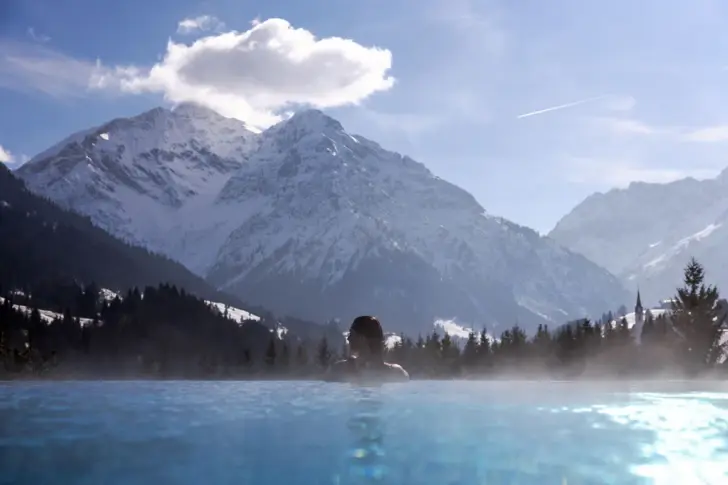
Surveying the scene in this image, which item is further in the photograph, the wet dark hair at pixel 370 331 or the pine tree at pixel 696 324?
the wet dark hair at pixel 370 331

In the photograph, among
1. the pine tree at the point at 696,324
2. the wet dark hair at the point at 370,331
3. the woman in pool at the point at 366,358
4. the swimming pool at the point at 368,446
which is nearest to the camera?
the swimming pool at the point at 368,446

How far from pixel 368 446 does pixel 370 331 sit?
120 metres

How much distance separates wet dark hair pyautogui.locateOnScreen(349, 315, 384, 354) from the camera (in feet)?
500

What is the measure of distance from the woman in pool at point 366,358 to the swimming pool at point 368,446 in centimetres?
9115

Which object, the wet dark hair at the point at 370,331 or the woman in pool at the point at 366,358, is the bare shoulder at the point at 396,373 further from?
the wet dark hair at the point at 370,331

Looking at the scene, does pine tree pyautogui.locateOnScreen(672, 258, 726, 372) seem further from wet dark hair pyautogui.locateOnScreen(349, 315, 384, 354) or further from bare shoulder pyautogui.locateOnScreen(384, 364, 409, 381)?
wet dark hair pyautogui.locateOnScreen(349, 315, 384, 354)

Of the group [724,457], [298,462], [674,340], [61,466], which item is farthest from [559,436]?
[674,340]

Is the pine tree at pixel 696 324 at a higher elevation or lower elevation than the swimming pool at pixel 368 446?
higher

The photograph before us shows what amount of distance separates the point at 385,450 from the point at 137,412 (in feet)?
86.4

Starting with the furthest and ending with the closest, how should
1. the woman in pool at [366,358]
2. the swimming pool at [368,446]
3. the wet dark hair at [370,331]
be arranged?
the wet dark hair at [370,331]
the woman in pool at [366,358]
the swimming pool at [368,446]

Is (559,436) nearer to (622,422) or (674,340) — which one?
(622,422)

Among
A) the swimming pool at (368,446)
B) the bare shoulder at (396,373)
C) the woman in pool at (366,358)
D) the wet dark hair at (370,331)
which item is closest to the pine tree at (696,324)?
the bare shoulder at (396,373)

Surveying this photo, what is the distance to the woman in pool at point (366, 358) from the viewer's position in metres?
144

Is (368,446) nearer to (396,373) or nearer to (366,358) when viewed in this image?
(366,358)
